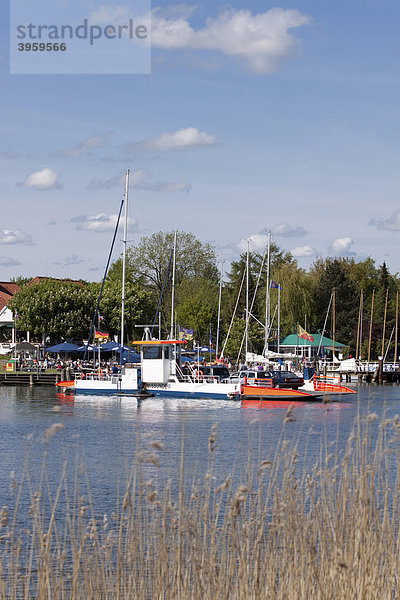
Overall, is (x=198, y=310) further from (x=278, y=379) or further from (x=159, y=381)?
(x=159, y=381)

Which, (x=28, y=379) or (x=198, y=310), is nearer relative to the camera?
(x=28, y=379)

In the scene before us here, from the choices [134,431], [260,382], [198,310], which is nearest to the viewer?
[134,431]

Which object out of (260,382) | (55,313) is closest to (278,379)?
(260,382)

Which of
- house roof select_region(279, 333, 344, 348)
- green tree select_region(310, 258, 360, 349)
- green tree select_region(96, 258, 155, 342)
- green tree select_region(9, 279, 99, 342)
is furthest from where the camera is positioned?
green tree select_region(310, 258, 360, 349)

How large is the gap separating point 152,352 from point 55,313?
3352 centimetres

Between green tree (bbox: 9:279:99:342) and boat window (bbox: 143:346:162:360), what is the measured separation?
103 feet

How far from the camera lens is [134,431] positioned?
37.8m

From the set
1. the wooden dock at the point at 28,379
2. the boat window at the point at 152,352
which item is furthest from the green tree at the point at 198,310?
the boat window at the point at 152,352

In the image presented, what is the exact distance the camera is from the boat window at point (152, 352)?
55.9m

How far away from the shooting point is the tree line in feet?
289

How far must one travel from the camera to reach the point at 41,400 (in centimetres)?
5619

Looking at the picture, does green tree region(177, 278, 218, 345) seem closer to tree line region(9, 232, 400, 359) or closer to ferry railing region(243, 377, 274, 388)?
tree line region(9, 232, 400, 359)

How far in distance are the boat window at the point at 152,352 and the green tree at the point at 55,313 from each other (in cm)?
3138

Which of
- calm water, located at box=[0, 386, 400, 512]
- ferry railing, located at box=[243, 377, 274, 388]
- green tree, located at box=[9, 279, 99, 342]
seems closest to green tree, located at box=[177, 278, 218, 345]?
green tree, located at box=[9, 279, 99, 342]
